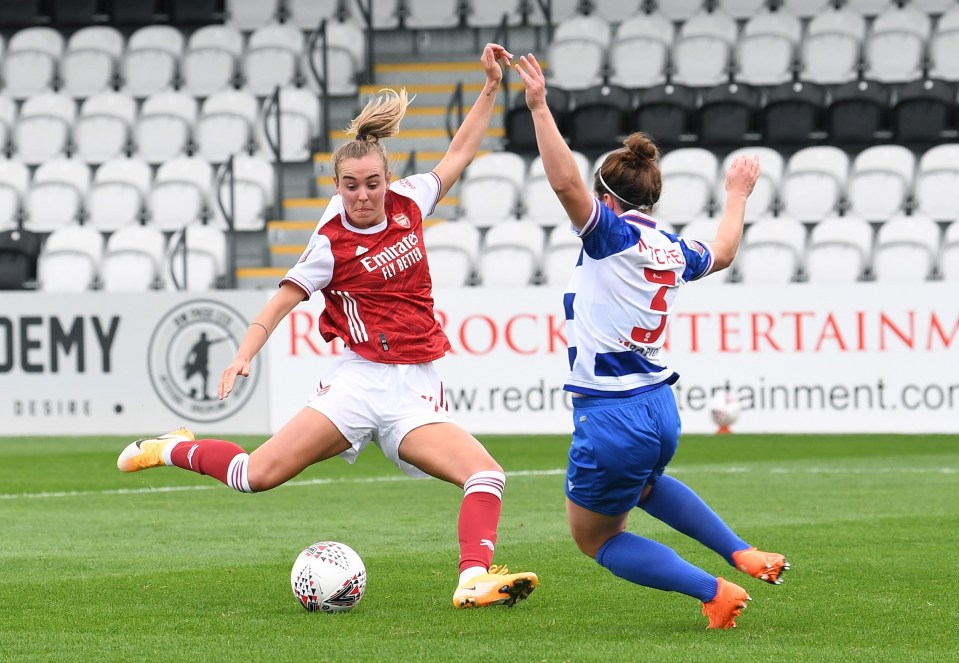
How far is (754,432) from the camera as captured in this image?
49.1ft

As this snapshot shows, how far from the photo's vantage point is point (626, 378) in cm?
514

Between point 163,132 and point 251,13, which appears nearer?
point 163,132

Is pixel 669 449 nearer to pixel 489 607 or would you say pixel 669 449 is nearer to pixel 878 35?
pixel 489 607

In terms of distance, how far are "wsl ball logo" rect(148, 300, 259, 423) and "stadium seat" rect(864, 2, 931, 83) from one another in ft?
29.3

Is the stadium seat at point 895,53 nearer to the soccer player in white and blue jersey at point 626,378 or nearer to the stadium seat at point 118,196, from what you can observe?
the stadium seat at point 118,196

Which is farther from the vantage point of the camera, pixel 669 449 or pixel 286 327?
pixel 286 327

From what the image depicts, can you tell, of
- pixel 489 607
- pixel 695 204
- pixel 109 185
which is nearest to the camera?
pixel 489 607

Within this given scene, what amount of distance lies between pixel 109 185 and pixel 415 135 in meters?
3.92

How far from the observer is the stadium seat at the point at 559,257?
1636 cm

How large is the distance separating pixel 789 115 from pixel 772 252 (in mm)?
2511

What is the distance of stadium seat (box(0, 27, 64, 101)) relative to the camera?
20.8m

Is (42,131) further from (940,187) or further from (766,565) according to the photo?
(766,565)

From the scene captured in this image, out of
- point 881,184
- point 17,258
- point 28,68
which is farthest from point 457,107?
point 28,68

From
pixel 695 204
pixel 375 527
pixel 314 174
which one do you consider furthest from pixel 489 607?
pixel 314 174
